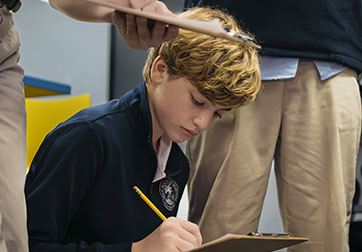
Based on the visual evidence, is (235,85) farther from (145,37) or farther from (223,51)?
(145,37)

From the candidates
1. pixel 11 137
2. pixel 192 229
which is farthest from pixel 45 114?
pixel 11 137

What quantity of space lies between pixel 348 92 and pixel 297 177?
0.83ft

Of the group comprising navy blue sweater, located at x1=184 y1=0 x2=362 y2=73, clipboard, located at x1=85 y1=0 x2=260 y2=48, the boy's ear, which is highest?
navy blue sweater, located at x1=184 y1=0 x2=362 y2=73

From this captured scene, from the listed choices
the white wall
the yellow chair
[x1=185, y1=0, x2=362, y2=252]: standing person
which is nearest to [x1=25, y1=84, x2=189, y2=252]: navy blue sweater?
[x1=185, y1=0, x2=362, y2=252]: standing person

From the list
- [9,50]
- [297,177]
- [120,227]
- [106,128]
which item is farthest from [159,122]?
[9,50]

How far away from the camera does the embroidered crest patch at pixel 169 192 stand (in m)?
1.08

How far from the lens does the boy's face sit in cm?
104

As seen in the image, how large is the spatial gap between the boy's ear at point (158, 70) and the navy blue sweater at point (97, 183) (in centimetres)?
3

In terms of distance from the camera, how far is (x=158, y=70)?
109 cm

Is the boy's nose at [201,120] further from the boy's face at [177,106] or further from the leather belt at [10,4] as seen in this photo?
the leather belt at [10,4]

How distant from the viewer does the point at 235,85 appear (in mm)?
1047

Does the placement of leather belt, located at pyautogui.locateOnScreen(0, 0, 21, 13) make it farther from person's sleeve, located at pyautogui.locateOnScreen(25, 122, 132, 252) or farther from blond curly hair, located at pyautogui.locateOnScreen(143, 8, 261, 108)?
blond curly hair, located at pyautogui.locateOnScreen(143, 8, 261, 108)

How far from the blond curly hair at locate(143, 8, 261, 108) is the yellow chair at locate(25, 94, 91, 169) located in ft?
5.65

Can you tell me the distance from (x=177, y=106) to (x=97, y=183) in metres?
0.24
